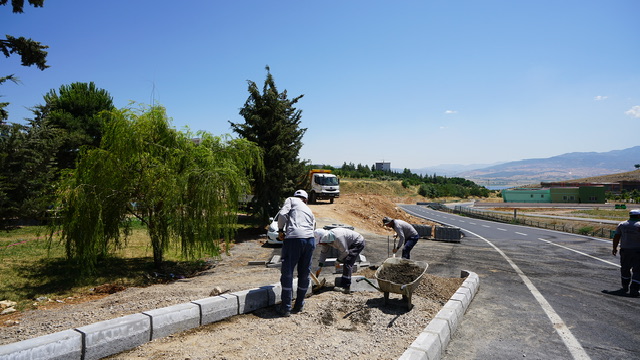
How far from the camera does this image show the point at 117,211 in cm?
1055

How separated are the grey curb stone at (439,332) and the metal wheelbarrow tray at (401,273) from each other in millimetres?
654

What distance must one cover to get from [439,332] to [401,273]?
6.63 ft

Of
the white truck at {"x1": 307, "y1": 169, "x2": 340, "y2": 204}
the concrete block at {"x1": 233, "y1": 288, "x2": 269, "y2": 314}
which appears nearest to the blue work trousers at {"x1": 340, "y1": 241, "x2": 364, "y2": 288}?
the concrete block at {"x1": 233, "y1": 288, "x2": 269, "y2": 314}

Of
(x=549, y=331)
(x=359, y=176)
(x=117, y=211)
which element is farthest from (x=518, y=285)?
(x=359, y=176)

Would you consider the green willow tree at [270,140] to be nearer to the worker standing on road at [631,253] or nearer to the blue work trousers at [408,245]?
the blue work trousers at [408,245]

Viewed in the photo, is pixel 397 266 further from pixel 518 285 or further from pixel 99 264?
pixel 99 264

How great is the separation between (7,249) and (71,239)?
18.2 feet

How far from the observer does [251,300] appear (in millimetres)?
5980

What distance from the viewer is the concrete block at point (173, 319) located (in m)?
4.64

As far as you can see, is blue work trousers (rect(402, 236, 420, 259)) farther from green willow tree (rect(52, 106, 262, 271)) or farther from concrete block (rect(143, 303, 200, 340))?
concrete block (rect(143, 303, 200, 340))

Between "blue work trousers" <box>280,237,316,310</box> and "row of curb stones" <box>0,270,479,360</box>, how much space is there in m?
0.59

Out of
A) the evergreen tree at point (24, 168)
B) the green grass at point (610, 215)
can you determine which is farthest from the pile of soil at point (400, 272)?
the green grass at point (610, 215)

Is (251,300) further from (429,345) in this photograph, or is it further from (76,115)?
(76,115)

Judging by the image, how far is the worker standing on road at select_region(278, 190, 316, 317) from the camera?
5859 millimetres
